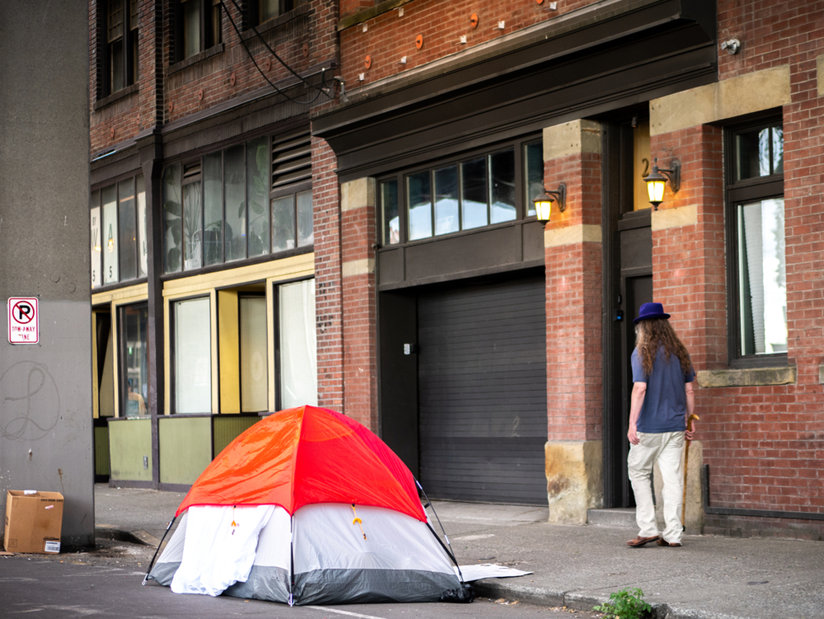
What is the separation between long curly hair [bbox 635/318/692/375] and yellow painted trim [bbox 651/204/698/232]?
1.33m

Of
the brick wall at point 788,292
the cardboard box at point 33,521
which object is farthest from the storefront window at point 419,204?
the cardboard box at point 33,521

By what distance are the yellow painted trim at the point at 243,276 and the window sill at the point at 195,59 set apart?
3.21 meters

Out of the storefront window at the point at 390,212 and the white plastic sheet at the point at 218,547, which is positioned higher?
the storefront window at the point at 390,212

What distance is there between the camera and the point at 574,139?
1258 centimetres

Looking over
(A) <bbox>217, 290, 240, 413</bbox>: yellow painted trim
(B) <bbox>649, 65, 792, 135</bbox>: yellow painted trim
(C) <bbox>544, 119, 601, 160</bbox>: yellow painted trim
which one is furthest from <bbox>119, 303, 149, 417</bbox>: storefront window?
(B) <bbox>649, 65, 792, 135</bbox>: yellow painted trim

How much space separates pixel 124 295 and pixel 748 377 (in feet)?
42.3

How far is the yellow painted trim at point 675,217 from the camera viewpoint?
11.4m

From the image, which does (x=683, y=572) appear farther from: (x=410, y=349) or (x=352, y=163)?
(x=352, y=163)

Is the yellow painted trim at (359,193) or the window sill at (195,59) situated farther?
the window sill at (195,59)

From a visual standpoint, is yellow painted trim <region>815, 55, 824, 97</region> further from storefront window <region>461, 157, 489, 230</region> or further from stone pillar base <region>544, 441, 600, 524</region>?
storefront window <region>461, 157, 489, 230</region>

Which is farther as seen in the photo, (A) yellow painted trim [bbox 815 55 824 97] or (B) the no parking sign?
(B) the no parking sign

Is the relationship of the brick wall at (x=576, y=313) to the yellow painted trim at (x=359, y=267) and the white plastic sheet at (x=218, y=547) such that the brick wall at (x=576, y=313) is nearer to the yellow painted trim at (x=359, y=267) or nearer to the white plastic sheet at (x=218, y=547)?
the yellow painted trim at (x=359, y=267)

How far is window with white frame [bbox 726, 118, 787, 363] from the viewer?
11047 mm

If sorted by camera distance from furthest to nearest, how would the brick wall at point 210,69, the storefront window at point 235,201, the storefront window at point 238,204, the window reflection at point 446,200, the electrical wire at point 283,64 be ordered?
the storefront window at point 235,201 < the storefront window at point 238,204 < the brick wall at point 210,69 < the electrical wire at point 283,64 < the window reflection at point 446,200
